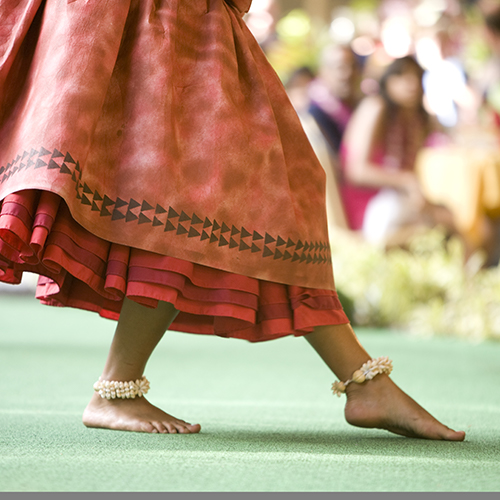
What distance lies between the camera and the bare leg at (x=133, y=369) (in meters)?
1.29

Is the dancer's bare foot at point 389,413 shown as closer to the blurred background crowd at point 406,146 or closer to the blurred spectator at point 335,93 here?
the blurred background crowd at point 406,146

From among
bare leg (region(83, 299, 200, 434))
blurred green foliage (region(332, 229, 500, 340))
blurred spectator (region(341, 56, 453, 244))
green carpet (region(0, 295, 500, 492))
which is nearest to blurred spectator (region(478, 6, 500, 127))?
blurred spectator (region(341, 56, 453, 244))

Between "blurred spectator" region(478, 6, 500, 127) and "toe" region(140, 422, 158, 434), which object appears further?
"blurred spectator" region(478, 6, 500, 127)

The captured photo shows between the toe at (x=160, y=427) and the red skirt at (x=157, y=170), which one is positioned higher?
the red skirt at (x=157, y=170)

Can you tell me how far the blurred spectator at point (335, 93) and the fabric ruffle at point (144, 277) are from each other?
194 inches

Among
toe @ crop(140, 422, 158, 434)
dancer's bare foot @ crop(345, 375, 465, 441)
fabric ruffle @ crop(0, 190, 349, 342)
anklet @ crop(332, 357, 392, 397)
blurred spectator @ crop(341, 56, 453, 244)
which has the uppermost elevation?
blurred spectator @ crop(341, 56, 453, 244)

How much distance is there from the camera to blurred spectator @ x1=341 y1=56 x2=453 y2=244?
5.47m

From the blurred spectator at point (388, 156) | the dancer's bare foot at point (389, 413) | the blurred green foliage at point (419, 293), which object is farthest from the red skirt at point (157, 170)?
the blurred spectator at point (388, 156)

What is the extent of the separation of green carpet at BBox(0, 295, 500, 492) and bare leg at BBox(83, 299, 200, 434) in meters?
0.03

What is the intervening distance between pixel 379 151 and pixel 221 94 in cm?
476

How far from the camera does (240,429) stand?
1.40 metres

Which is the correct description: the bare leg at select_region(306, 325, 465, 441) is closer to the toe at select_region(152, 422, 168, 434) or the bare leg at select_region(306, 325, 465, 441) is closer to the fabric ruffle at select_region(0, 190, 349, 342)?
the fabric ruffle at select_region(0, 190, 349, 342)

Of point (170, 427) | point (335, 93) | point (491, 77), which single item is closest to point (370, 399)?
point (170, 427)

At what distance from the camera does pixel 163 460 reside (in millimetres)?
1035
